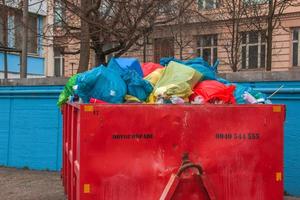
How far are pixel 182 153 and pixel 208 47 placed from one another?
26.4 meters

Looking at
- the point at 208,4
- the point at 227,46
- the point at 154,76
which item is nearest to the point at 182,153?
the point at 154,76

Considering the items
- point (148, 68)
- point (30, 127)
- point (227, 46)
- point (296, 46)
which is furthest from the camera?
point (296, 46)

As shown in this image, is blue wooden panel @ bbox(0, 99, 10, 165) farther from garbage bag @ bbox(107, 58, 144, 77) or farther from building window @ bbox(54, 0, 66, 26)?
garbage bag @ bbox(107, 58, 144, 77)

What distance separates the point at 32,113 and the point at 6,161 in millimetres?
1419

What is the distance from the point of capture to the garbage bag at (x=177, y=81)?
5.38 m

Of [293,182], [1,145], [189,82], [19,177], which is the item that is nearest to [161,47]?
[1,145]

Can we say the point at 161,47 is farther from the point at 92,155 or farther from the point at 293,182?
the point at 92,155

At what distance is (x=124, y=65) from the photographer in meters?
6.03

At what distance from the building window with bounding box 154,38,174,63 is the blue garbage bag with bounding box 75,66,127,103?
67.2 ft

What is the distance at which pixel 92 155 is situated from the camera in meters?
4.75

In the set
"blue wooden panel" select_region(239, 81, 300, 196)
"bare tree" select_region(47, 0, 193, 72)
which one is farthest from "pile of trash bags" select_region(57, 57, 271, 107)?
"bare tree" select_region(47, 0, 193, 72)

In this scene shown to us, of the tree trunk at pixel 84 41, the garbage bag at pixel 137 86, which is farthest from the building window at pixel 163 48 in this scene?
the garbage bag at pixel 137 86

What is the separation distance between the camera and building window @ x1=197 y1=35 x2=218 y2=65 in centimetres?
3048

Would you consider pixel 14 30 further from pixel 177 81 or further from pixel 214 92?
pixel 214 92
